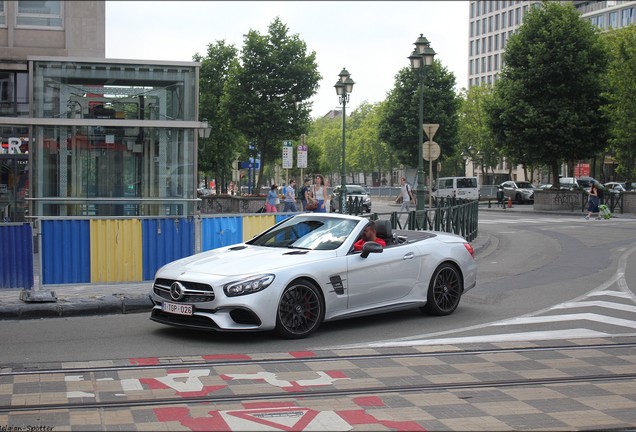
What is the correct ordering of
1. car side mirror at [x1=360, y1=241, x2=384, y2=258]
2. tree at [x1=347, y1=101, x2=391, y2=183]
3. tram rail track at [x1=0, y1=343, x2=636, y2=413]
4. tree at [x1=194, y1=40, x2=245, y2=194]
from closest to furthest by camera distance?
tram rail track at [x1=0, y1=343, x2=636, y2=413] < car side mirror at [x1=360, y1=241, x2=384, y2=258] < tree at [x1=194, y1=40, x2=245, y2=194] < tree at [x1=347, y1=101, x2=391, y2=183]

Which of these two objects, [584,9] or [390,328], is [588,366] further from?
[584,9]

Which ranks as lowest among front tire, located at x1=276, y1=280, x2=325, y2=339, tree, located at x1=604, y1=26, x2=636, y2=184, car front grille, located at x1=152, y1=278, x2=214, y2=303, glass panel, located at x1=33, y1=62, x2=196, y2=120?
front tire, located at x1=276, y1=280, x2=325, y2=339

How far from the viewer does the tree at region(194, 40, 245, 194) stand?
5603 cm

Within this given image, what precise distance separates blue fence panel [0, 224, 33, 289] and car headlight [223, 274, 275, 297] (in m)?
4.34

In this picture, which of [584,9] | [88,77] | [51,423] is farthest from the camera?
[584,9]

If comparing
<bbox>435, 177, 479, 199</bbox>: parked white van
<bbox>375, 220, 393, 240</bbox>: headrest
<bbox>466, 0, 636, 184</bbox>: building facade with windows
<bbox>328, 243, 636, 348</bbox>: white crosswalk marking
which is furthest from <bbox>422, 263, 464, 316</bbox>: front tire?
<bbox>466, 0, 636, 184</bbox>: building facade with windows

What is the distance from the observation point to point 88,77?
52.5 feet

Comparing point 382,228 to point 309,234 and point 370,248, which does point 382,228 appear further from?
point 309,234

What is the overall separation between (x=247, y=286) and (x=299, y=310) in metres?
0.72

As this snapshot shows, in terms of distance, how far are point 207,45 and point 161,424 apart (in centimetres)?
5278

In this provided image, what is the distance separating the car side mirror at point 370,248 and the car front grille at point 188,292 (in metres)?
2.04

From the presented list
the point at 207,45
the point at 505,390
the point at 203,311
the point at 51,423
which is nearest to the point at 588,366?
the point at 505,390

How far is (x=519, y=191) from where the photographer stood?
62.1 meters

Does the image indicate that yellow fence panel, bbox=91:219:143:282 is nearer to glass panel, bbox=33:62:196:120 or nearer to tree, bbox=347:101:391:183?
glass panel, bbox=33:62:196:120
